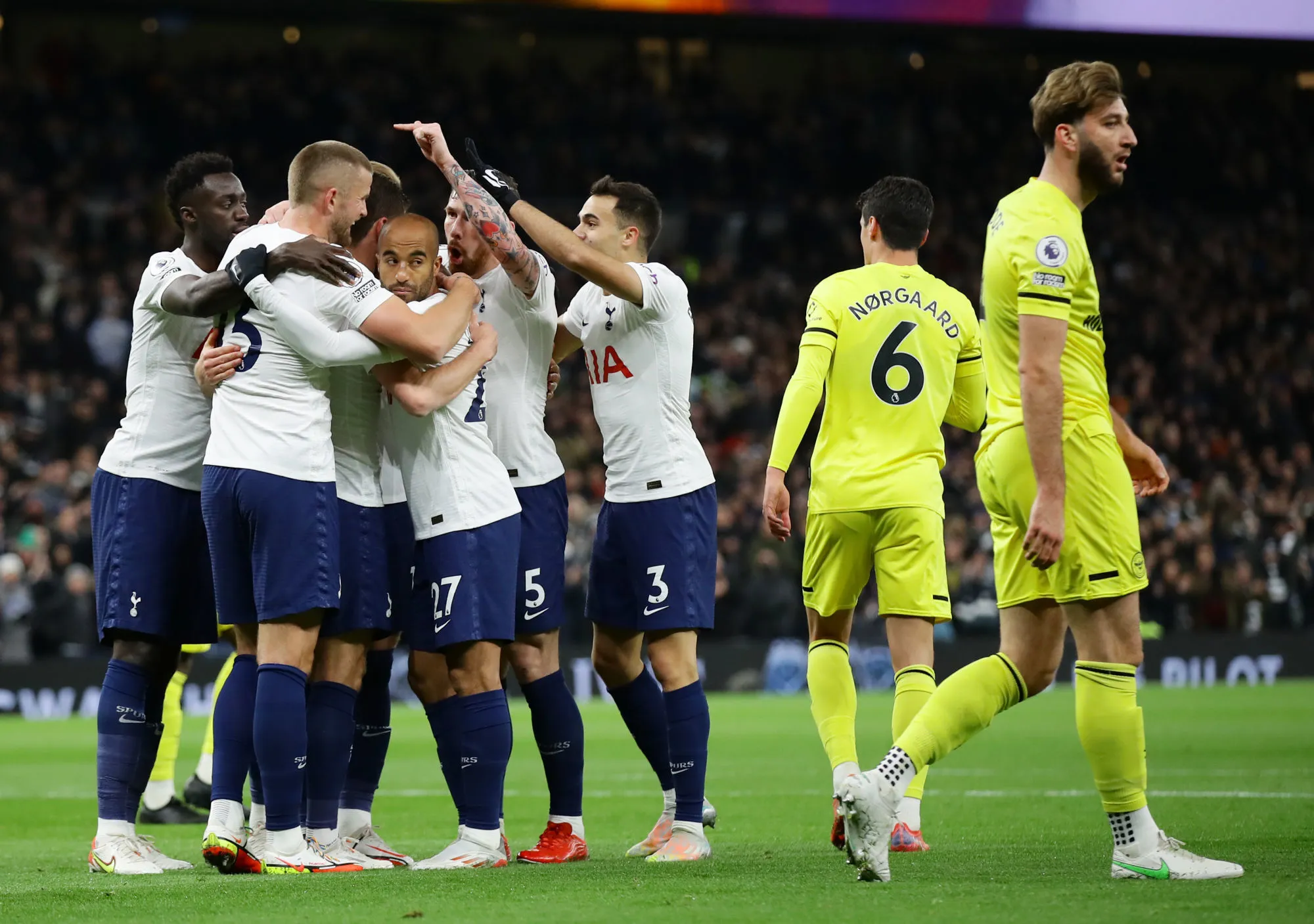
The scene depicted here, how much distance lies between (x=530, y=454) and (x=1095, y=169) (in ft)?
8.01

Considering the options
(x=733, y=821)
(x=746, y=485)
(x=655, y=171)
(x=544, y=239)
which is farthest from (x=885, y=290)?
(x=655, y=171)

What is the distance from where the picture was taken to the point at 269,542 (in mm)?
5605

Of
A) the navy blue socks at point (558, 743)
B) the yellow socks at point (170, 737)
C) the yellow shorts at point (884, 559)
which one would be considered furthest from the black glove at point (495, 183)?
the yellow socks at point (170, 737)

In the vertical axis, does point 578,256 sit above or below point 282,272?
above

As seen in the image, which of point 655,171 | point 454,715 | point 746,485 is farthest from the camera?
point 655,171

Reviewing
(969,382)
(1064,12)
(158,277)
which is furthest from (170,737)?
(1064,12)

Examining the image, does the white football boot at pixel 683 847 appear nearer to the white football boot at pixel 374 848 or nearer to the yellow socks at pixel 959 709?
the white football boot at pixel 374 848

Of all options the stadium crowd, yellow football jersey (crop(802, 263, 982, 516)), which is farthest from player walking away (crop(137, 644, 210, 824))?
the stadium crowd

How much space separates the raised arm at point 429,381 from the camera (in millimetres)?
5871

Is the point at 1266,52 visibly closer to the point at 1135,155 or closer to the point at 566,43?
the point at 1135,155

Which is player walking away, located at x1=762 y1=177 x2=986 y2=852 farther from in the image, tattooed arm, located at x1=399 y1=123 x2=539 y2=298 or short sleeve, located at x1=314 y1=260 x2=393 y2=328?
short sleeve, located at x1=314 y1=260 x2=393 y2=328

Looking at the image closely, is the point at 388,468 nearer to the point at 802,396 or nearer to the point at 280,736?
the point at 280,736

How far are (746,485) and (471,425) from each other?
15.8 m

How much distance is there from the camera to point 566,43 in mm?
29938
